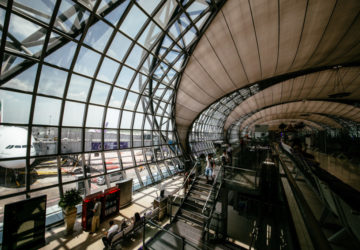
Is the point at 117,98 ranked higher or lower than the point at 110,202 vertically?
higher

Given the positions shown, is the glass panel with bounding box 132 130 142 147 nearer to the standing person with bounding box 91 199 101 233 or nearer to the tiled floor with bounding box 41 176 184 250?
the tiled floor with bounding box 41 176 184 250

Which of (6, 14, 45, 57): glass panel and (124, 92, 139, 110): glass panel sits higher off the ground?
(6, 14, 45, 57): glass panel

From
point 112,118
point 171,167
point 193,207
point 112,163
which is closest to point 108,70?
point 112,118

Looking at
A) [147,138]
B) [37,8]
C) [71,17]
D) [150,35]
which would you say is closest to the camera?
[37,8]

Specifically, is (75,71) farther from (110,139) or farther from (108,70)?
(110,139)

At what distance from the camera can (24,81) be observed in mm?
7750

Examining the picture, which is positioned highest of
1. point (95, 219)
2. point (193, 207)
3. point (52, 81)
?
point (52, 81)

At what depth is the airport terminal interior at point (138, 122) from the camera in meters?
6.43

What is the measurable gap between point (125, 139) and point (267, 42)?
616 inches

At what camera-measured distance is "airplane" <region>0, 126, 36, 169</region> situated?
7.76 meters

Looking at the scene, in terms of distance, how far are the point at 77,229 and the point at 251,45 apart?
18.4 metres

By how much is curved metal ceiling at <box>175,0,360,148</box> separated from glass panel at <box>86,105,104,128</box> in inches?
366

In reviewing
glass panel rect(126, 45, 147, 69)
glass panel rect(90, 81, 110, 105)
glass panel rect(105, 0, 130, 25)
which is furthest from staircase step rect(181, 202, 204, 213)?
glass panel rect(105, 0, 130, 25)

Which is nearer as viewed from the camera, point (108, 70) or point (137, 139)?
point (108, 70)
